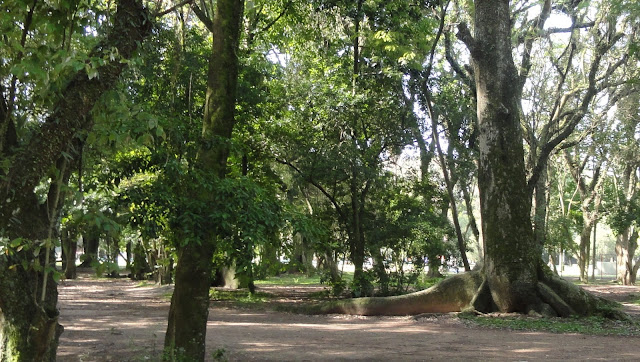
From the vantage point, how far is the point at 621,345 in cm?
1062

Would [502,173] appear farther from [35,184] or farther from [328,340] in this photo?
[35,184]

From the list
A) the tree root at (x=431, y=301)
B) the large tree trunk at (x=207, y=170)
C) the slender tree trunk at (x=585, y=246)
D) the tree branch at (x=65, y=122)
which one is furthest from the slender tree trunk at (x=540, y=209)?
the tree branch at (x=65, y=122)

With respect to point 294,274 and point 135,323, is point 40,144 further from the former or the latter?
point 294,274

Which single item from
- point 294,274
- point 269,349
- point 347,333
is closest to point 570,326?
point 347,333

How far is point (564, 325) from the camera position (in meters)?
12.7

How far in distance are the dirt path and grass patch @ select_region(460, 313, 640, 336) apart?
501 mm

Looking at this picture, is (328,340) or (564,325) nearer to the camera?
(328,340)

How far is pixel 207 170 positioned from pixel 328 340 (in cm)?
576

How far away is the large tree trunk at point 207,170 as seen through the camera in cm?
751

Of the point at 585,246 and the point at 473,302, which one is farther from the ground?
the point at 585,246

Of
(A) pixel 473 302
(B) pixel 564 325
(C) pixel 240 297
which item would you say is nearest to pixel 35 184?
(B) pixel 564 325

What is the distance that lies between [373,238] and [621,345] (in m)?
9.22

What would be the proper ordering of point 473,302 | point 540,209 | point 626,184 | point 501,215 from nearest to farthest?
point 501,215 → point 473,302 → point 540,209 → point 626,184

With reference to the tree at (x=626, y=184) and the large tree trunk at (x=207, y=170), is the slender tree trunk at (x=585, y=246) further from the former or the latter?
the large tree trunk at (x=207, y=170)
